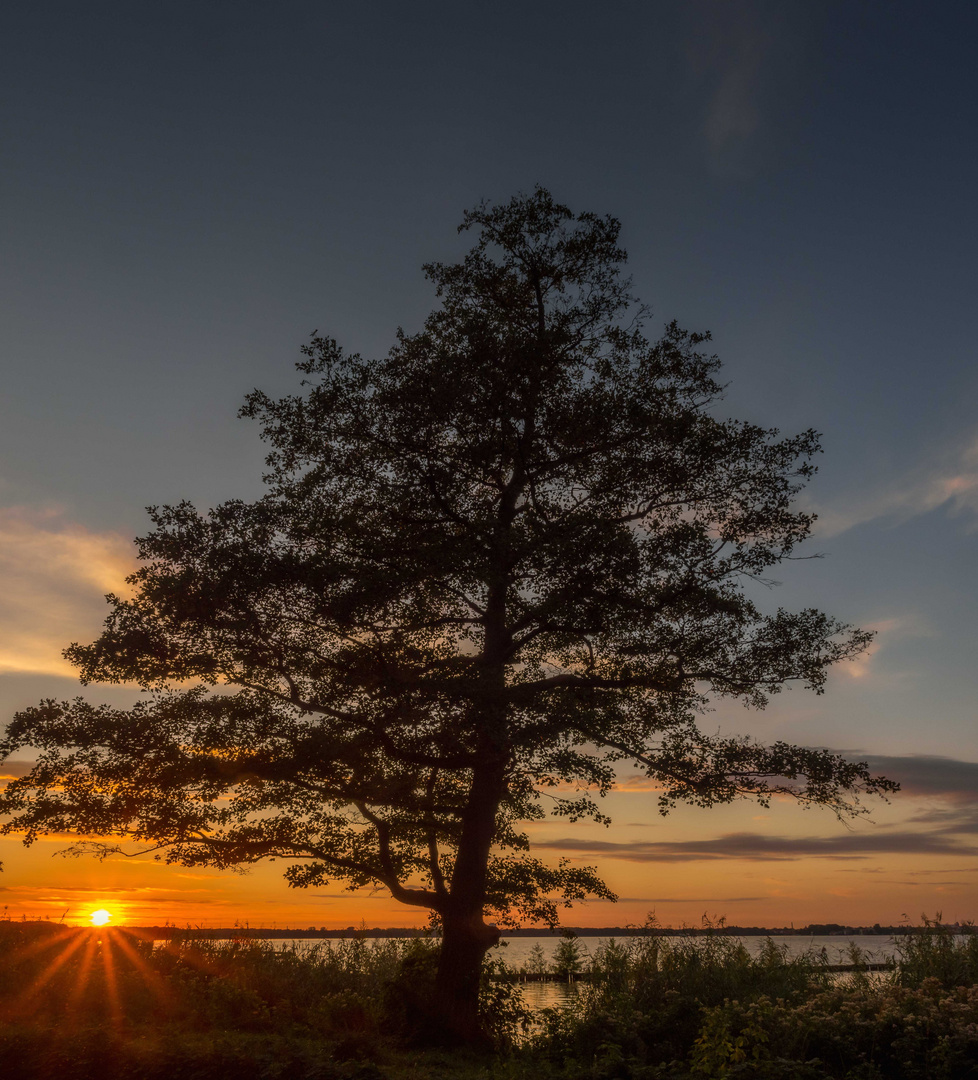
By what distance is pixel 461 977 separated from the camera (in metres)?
14.0

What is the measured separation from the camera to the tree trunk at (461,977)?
44.7ft

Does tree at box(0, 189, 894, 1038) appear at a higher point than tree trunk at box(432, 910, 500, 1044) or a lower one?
higher

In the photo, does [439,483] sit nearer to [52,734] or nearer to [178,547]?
[178,547]

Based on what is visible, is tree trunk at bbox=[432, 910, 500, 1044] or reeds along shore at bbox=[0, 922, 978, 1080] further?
tree trunk at bbox=[432, 910, 500, 1044]

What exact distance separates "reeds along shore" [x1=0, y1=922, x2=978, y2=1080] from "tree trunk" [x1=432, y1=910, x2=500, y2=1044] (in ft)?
1.34

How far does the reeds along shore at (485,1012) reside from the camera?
32.4 feet

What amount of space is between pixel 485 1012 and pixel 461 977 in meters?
0.80

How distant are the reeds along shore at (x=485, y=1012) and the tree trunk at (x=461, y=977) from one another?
1.34 ft

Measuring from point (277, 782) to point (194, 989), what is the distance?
4473 millimetres

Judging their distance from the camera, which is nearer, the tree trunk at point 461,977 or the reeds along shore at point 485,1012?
the reeds along shore at point 485,1012

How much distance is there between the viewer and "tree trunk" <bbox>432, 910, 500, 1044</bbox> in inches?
536

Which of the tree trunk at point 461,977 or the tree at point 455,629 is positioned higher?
the tree at point 455,629

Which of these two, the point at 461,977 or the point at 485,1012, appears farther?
the point at 485,1012

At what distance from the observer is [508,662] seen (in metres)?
15.4
